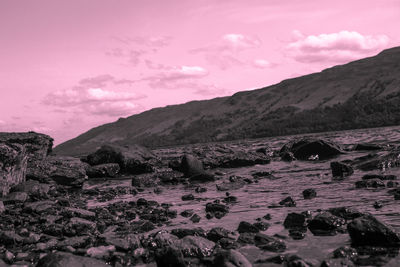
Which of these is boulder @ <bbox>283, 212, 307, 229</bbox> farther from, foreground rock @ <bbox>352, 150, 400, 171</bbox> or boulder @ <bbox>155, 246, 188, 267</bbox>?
foreground rock @ <bbox>352, 150, 400, 171</bbox>

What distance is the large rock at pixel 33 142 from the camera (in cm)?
3822

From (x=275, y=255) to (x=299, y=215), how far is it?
3515 mm

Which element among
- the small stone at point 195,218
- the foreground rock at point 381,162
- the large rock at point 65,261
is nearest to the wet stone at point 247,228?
the small stone at point 195,218

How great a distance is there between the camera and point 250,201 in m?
18.6

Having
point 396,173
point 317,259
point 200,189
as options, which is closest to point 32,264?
point 317,259

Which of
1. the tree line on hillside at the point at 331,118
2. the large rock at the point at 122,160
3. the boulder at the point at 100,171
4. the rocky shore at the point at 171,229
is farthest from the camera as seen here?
the tree line on hillside at the point at 331,118

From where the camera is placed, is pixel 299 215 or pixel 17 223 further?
pixel 17 223

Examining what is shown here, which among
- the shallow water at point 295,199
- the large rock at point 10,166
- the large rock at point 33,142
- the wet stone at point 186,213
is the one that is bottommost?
the shallow water at point 295,199

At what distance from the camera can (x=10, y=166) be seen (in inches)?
953

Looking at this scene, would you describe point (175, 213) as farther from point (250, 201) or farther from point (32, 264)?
point (32, 264)

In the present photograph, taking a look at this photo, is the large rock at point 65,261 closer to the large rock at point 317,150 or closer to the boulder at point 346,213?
the boulder at point 346,213

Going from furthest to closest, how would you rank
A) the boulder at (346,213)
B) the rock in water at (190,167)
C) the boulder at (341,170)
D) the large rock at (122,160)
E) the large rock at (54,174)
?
the large rock at (122,160)
the rock in water at (190,167)
the large rock at (54,174)
the boulder at (341,170)
the boulder at (346,213)

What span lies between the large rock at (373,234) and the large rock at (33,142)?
107 feet

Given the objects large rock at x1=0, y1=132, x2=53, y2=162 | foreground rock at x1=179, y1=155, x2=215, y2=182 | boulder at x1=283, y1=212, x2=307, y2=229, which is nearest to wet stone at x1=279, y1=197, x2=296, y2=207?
boulder at x1=283, y1=212, x2=307, y2=229
